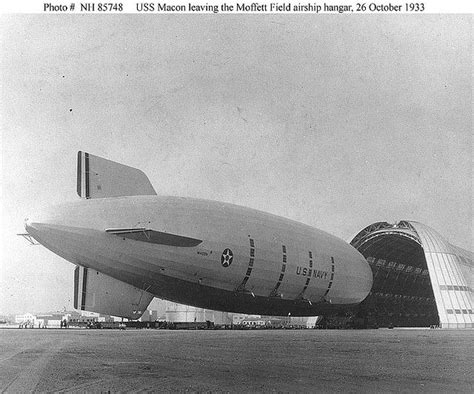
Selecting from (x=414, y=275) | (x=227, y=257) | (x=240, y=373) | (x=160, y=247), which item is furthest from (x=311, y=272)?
(x=414, y=275)

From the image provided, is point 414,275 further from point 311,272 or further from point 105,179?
point 105,179

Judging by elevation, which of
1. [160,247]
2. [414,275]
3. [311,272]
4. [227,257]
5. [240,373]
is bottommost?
[240,373]

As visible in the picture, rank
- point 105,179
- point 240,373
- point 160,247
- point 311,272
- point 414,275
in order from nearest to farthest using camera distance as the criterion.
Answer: point 240,373
point 160,247
point 105,179
point 311,272
point 414,275

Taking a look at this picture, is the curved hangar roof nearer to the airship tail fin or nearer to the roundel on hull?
the roundel on hull

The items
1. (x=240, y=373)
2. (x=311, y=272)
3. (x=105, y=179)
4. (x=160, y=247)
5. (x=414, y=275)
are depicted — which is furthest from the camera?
(x=414, y=275)

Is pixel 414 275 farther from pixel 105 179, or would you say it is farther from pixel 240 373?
pixel 240 373

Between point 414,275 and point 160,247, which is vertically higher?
point 414,275

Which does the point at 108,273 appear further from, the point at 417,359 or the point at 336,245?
the point at 336,245

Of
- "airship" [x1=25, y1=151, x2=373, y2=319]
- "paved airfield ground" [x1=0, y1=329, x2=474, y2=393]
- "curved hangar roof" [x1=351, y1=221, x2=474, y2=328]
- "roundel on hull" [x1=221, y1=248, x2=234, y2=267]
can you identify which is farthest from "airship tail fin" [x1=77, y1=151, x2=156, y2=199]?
"curved hangar roof" [x1=351, y1=221, x2=474, y2=328]

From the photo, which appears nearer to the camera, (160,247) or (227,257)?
(160,247)

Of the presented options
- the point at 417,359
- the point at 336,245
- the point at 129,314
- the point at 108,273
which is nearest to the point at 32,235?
the point at 108,273
